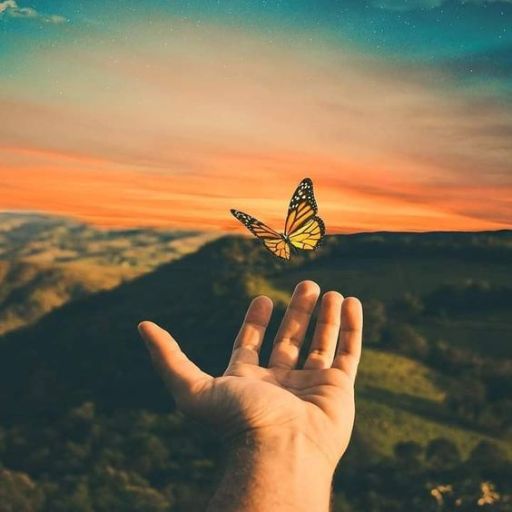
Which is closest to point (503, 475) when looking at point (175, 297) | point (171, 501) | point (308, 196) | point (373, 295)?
point (373, 295)

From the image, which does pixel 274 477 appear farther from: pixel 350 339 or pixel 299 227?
pixel 299 227

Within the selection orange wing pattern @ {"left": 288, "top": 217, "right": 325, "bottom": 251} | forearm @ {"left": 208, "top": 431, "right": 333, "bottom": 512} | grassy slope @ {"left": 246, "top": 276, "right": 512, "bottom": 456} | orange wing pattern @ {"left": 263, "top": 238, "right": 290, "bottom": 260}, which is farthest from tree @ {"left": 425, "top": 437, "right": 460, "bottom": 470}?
forearm @ {"left": 208, "top": 431, "right": 333, "bottom": 512}

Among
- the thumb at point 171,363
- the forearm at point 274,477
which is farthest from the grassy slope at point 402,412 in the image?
the thumb at point 171,363

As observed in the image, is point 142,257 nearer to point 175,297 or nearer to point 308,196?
point 175,297

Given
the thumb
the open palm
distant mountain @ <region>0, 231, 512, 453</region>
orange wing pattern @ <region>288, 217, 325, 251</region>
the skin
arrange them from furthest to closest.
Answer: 1. distant mountain @ <region>0, 231, 512, 453</region>
2. orange wing pattern @ <region>288, 217, 325, 251</region>
3. the thumb
4. the open palm
5. the skin

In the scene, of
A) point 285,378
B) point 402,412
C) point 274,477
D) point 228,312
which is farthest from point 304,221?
point 228,312

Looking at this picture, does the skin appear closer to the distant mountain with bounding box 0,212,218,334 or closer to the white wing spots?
the white wing spots
